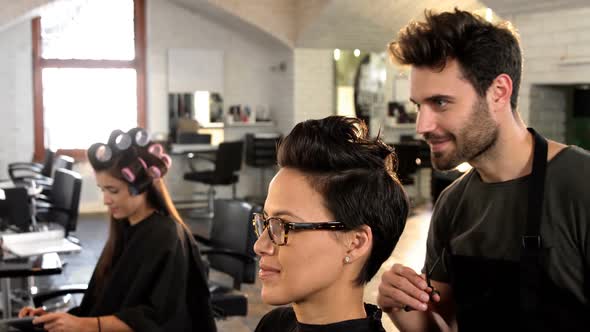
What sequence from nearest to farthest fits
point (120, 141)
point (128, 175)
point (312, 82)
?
point (128, 175)
point (120, 141)
point (312, 82)

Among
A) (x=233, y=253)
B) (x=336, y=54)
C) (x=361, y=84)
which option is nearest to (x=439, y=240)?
(x=233, y=253)

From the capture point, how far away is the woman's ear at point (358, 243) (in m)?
1.26

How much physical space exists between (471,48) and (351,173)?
422 millimetres

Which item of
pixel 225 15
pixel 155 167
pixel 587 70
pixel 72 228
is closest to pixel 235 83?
pixel 225 15

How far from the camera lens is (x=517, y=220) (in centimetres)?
149

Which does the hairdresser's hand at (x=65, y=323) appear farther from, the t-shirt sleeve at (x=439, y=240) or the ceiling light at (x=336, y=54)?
the ceiling light at (x=336, y=54)

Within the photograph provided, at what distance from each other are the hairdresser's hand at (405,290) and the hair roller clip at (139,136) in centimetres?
150

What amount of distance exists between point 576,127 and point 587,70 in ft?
2.69

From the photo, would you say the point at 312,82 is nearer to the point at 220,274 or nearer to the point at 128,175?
the point at 220,274

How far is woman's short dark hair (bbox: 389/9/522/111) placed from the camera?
57.5 inches

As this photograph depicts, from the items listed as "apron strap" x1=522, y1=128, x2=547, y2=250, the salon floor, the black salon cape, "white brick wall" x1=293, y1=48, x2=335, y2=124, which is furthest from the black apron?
"white brick wall" x1=293, y1=48, x2=335, y2=124

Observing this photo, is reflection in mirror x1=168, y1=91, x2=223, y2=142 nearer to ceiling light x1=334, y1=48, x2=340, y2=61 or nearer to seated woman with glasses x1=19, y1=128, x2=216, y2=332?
ceiling light x1=334, y1=48, x2=340, y2=61

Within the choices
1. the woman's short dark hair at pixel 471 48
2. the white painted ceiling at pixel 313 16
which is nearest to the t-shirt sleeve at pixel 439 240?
the woman's short dark hair at pixel 471 48

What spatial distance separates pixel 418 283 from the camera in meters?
1.42
